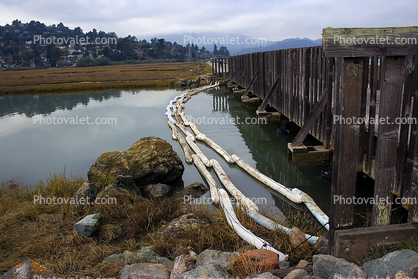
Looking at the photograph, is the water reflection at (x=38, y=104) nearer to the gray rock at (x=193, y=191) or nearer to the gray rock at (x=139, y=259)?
the gray rock at (x=193, y=191)

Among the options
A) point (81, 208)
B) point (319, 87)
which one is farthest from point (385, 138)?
point (81, 208)

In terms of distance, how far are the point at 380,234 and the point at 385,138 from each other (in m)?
0.92

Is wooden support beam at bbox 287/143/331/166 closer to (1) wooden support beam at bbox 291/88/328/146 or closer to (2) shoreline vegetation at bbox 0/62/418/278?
(1) wooden support beam at bbox 291/88/328/146

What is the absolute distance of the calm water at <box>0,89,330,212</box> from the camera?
7.57 metres

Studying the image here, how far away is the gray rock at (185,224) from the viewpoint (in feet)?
14.2

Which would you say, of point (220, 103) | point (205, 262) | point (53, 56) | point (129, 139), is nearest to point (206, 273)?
point (205, 262)

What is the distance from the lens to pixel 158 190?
269 inches

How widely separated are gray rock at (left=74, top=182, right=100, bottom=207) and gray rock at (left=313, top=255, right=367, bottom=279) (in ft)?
13.2

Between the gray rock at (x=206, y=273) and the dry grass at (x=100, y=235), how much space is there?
0.81m

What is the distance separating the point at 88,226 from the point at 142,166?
9.66 feet

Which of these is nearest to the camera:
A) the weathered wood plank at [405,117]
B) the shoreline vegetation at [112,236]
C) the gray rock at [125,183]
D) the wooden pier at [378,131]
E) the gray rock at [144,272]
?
the wooden pier at [378,131]

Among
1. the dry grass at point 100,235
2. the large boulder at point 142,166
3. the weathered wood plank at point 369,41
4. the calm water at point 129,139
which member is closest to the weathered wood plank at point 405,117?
the weathered wood plank at point 369,41

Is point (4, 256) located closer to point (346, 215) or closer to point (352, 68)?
point (346, 215)

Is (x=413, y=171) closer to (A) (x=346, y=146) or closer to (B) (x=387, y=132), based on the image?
(B) (x=387, y=132)
